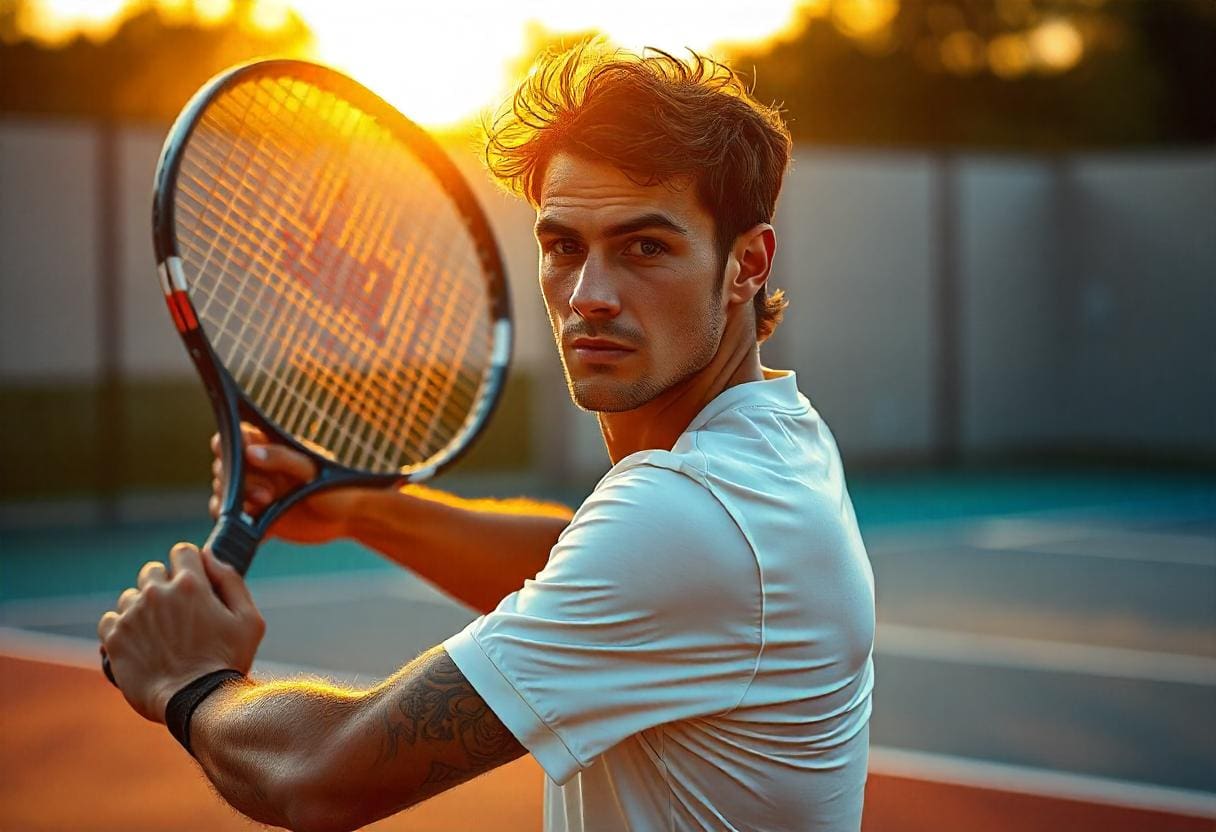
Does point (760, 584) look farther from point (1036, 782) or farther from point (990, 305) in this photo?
point (990, 305)

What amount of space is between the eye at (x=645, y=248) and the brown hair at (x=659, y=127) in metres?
0.07

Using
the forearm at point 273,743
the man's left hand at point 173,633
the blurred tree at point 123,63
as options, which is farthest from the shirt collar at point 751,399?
the blurred tree at point 123,63

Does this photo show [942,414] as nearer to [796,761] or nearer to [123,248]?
[123,248]

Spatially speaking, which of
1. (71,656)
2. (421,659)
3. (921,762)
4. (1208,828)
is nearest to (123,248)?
(71,656)

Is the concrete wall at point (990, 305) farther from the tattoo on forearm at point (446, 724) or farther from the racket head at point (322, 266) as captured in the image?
the tattoo on forearm at point (446, 724)

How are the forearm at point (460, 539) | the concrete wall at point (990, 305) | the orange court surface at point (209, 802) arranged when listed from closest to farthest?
the forearm at point (460, 539) < the orange court surface at point (209, 802) < the concrete wall at point (990, 305)

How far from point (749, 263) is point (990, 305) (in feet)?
46.2

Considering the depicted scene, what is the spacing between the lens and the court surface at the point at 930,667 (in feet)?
15.4

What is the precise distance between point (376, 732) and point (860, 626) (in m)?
0.52

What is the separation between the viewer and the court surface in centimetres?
469

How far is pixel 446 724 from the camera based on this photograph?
1.63m

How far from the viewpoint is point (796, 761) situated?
1.73 metres

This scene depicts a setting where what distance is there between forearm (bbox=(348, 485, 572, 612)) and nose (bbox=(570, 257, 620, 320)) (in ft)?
2.18

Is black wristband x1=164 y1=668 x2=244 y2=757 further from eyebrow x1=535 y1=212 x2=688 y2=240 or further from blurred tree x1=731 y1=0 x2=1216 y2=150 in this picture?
blurred tree x1=731 y1=0 x2=1216 y2=150
